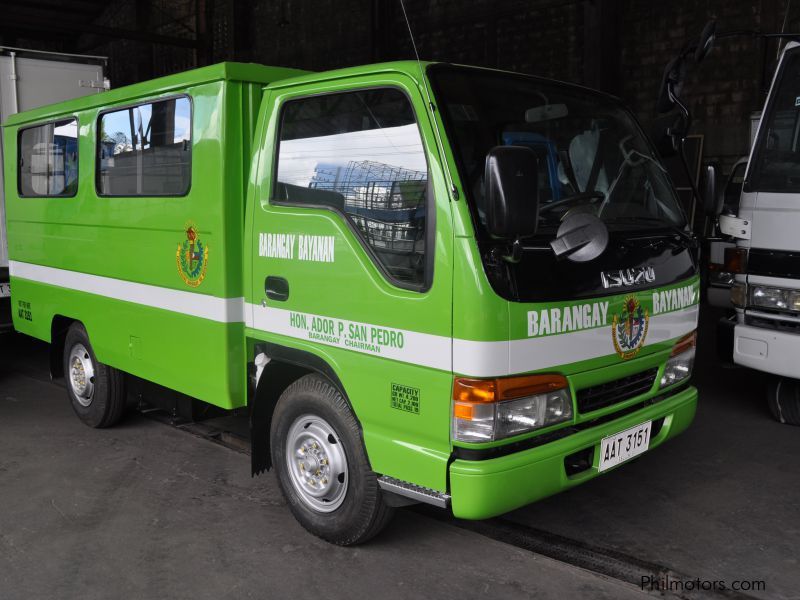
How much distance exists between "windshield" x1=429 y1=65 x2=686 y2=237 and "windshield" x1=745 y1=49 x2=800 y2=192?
1403 millimetres

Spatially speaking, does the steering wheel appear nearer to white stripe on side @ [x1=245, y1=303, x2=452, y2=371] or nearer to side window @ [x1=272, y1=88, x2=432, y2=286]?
side window @ [x1=272, y1=88, x2=432, y2=286]

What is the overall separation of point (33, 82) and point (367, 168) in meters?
5.19

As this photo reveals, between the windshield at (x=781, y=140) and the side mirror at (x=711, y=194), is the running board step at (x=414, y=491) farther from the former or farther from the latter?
the windshield at (x=781, y=140)

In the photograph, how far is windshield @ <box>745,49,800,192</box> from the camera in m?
4.77

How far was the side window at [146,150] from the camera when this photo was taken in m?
4.00

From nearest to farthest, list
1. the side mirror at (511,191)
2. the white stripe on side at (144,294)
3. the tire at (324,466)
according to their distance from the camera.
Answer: the side mirror at (511,191) < the tire at (324,466) < the white stripe on side at (144,294)

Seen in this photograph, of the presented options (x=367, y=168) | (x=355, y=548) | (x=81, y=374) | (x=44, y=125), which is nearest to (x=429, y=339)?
(x=367, y=168)

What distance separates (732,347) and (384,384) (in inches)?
119

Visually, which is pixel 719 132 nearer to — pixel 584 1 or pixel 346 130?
pixel 584 1

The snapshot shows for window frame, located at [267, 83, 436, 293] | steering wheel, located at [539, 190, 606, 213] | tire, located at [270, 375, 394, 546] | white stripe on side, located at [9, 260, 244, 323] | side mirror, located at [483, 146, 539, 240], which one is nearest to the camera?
side mirror, located at [483, 146, 539, 240]

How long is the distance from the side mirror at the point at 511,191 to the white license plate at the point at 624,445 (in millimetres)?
1085

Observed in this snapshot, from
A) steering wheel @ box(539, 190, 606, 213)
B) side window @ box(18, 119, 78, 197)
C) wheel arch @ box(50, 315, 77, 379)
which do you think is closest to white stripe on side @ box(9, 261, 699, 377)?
steering wheel @ box(539, 190, 606, 213)

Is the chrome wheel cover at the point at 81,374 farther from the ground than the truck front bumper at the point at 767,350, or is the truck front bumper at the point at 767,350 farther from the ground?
the truck front bumper at the point at 767,350

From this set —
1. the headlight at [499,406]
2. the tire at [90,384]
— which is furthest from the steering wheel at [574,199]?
the tire at [90,384]
